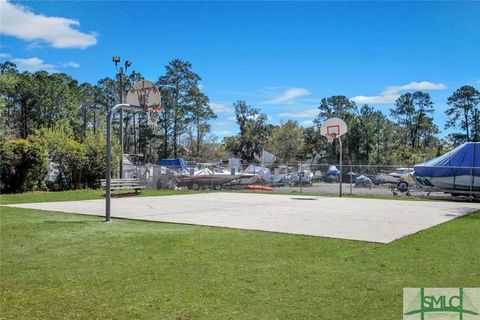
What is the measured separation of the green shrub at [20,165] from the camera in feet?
65.1

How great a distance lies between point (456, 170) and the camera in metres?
20.9

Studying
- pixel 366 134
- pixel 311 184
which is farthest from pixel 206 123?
pixel 311 184

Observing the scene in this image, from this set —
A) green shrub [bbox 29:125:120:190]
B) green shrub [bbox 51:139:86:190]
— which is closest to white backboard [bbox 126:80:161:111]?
green shrub [bbox 29:125:120:190]

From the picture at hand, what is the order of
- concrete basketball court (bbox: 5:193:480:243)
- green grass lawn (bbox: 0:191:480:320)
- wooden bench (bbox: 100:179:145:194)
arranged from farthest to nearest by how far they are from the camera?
wooden bench (bbox: 100:179:145:194), concrete basketball court (bbox: 5:193:480:243), green grass lawn (bbox: 0:191:480:320)

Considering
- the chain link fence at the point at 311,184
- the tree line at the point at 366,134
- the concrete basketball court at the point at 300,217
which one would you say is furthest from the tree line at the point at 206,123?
the concrete basketball court at the point at 300,217

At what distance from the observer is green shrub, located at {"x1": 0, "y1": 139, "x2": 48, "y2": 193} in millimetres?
19828

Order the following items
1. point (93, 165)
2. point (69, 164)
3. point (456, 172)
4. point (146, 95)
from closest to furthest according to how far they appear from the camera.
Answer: point (146, 95) → point (456, 172) → point (69, 164) → point (93, 165)

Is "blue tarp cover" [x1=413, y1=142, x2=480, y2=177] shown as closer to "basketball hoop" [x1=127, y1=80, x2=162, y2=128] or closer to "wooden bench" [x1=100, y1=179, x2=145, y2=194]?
"wooden bench" [x1=100, y1=179, x2=145, y2=194]

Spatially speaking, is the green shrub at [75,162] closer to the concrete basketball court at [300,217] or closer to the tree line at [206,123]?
the concrete basketball court at [300,217]

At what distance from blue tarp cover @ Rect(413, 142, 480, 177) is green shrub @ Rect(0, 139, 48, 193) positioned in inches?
719

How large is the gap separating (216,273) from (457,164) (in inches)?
736

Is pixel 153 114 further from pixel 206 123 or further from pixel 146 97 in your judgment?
pixel 206 123

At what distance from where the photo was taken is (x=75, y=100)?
7188 centimetres

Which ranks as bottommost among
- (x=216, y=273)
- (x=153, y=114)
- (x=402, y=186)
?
(x=216, y=273)
